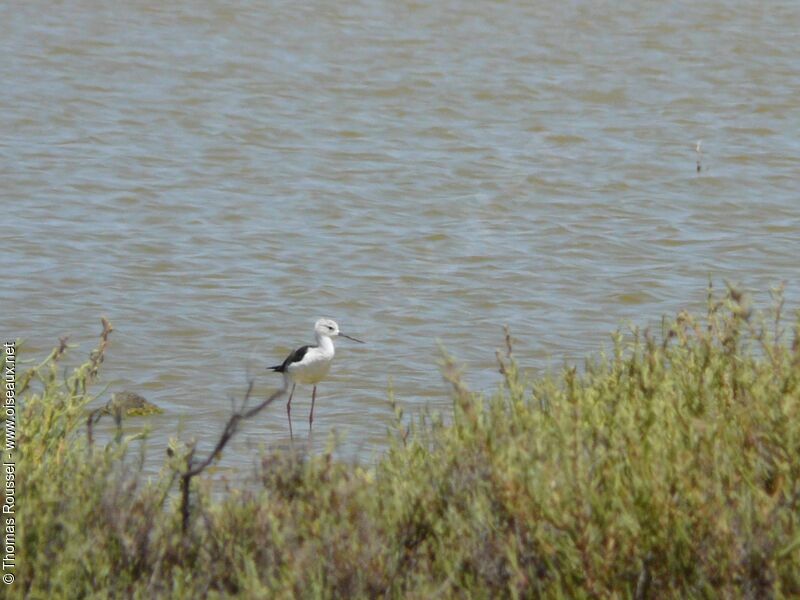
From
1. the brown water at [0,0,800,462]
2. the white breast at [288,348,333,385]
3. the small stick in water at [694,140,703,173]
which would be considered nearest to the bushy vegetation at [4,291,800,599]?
the brown water at [0,0,800,462]

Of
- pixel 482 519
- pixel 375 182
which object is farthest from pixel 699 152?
pixel 482 519

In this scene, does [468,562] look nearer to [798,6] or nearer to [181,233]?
[181,233]

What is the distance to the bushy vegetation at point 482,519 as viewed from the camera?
4.58 meters

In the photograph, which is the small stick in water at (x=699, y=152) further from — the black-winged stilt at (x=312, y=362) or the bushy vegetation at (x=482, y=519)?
the bushy vegetation at (x=482, y=519)

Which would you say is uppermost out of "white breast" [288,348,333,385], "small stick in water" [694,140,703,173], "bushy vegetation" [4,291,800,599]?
"small stick in water" [694,140,703,173]

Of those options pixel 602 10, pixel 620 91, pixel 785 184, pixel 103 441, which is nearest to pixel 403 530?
pixel 103 441

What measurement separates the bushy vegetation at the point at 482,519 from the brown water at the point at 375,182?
4.66 ft

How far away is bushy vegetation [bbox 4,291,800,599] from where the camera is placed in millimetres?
4578

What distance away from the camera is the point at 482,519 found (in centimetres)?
470

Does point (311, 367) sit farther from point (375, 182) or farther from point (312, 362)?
point (375, 182)

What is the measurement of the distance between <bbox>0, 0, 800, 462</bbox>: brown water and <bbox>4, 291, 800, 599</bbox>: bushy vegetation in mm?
1422

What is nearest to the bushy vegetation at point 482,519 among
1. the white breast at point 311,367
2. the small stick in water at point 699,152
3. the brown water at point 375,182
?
the brown water at point 375,182

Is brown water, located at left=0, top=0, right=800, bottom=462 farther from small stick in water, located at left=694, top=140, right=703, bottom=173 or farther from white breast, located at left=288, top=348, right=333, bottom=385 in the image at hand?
white breast, located at left=288, top=348, right=333, bottom=385

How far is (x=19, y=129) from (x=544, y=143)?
6.01m
